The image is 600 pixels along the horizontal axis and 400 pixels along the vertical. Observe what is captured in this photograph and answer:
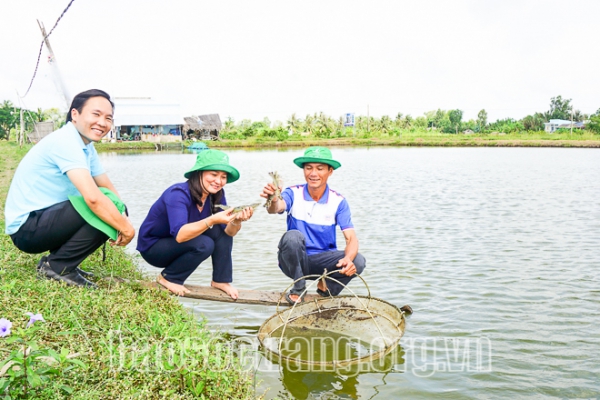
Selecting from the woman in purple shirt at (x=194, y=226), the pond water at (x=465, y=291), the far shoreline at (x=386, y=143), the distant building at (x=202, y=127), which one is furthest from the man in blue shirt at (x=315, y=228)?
the distant building at (x=202, y=127)

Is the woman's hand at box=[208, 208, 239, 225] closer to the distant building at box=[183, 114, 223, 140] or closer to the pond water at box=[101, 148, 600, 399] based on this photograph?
the pond water at box=[101, 148, 600, 399]

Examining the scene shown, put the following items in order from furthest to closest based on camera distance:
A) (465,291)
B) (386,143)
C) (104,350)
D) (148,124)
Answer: (148,124) < (386,143) < (465,291) < (104,350)

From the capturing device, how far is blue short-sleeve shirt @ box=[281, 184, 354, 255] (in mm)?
3969

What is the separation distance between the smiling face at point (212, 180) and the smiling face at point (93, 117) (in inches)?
28.8

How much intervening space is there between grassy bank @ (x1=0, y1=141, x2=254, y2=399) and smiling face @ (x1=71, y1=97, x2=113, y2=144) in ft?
3.29

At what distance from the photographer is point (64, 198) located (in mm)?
3367

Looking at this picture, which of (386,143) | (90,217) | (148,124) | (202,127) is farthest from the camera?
(202,127)

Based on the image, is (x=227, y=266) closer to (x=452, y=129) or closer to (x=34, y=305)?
(x=34, y=305)

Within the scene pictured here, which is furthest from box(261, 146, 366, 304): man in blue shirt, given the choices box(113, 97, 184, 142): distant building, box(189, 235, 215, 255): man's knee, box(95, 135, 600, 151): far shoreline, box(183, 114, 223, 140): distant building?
box(183, 114, 223, 140): distant building

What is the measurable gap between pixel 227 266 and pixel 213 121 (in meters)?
45.9

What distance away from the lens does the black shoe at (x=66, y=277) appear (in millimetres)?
3374

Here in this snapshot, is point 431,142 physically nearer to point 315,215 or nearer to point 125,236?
point 315,215

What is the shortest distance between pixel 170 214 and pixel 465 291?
10.1 ft

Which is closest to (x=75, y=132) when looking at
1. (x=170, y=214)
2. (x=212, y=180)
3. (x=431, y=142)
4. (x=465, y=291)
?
(x=170, y=214)
